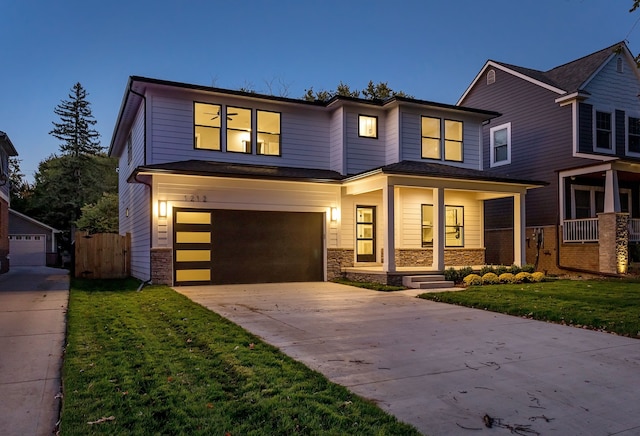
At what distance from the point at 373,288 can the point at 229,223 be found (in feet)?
14.3

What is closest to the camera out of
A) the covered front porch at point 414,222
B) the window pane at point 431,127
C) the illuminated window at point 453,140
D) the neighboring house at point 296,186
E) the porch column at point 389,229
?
the porch column at point 389,229

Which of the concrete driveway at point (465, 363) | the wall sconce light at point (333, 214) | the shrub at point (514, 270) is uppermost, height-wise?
the wall sconce light at point (333, 214)

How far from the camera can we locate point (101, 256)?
15.1 m

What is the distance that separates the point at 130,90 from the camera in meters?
12.8

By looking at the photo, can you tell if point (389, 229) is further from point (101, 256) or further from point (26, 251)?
point (26, 251)

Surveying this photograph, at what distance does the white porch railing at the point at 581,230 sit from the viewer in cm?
1505

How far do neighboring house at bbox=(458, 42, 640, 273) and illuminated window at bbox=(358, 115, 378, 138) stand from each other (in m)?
6.93

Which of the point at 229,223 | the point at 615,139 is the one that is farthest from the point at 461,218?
the point at 229,223

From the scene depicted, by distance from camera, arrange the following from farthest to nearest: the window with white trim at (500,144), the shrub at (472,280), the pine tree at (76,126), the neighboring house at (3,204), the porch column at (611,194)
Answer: the pine tree at (76,126), the window with white trim at (500,144), the neighboring house at (3,204), the porch column at (611,194), the shrub at (472,280)

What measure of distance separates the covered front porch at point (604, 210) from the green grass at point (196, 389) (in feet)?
41.7

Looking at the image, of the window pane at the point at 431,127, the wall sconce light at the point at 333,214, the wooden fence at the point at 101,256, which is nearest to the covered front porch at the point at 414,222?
the wall sconce light at the point at 333,214

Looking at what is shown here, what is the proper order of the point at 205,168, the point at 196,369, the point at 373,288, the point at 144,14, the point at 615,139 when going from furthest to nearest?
the point at 144,14 < the point at 615,139 < the point at 205,168 < the point at 373,288 < the point at 196,369

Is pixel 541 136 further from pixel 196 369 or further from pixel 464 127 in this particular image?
pixel 196 369

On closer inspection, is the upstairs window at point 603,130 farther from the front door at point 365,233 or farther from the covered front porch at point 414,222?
the front door at point 365,233
